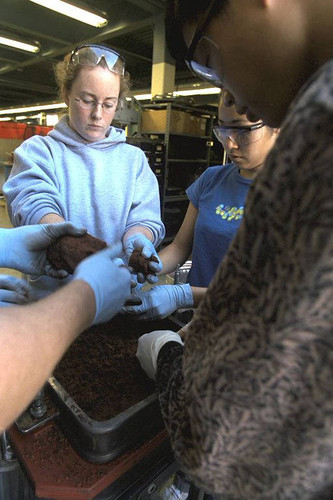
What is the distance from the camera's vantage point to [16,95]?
14.8 metres

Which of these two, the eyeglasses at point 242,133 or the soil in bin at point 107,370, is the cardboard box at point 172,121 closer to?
the eyeglasses at point 242,133

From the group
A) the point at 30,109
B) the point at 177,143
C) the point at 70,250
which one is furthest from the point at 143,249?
the point at 30,109

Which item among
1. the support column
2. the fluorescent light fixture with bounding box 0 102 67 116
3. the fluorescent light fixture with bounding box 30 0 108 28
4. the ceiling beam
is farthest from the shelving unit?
the fluorescent light fixture with bounding box 0 102 67 116

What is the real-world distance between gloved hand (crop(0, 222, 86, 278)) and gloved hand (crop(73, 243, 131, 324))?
281 mm

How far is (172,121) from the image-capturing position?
15.4ft

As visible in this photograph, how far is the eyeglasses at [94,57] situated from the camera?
1381 mm

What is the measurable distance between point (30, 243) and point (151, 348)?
0.63 m

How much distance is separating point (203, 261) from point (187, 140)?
4096mm

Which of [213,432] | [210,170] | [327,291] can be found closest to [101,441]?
[213,432]

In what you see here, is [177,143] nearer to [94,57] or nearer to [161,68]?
[161,68]

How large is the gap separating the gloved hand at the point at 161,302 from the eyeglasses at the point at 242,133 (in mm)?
715

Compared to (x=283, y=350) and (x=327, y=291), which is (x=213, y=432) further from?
(x=327, y=291)

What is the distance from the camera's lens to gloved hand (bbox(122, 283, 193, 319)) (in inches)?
49.1

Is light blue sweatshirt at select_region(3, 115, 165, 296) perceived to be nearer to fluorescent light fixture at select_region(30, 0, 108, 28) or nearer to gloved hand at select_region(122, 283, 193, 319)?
gloved hand at select_region(122, 283, 193, 319)
